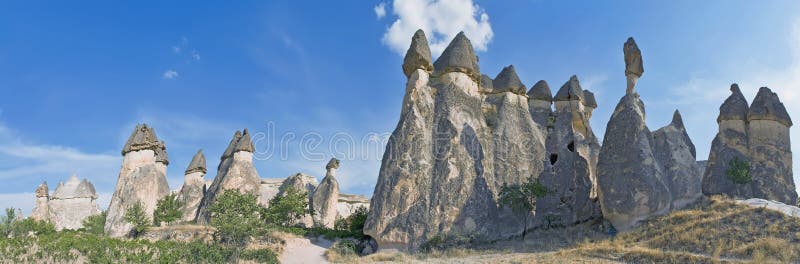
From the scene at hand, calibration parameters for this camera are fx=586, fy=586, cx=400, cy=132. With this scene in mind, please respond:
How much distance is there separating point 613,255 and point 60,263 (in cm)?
1752

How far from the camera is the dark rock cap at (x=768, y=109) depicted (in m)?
27.5

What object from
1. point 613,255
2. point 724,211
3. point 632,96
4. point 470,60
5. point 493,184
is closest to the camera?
point 613,255

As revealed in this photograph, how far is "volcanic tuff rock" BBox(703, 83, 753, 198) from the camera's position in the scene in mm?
27266

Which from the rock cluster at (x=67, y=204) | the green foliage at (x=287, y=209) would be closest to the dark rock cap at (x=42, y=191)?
the rock cluster at (x=67, y=204)

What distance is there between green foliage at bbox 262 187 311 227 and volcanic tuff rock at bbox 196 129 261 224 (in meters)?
2.01

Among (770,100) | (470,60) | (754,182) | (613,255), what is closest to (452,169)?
(470,60)

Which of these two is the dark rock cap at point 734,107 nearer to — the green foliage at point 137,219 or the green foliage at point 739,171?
the green foliage at point 739,171

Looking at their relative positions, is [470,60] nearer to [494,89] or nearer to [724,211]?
[494,89]

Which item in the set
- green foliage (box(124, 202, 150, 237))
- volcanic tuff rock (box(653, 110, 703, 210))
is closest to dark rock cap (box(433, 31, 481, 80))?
volcanic tuff rock (box(653, 110, 703, 210))

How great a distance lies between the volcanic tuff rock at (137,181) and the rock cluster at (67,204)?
9919mm

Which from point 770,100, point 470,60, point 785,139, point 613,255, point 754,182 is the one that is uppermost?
point 470,60

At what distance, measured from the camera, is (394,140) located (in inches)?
1016

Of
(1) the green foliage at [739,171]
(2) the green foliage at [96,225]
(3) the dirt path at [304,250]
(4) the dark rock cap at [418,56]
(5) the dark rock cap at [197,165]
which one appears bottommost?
(3) the dirt path at [304,250]

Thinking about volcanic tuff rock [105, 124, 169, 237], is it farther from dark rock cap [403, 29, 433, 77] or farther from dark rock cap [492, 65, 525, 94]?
dark rock cap [492, 65, 525, 94]
